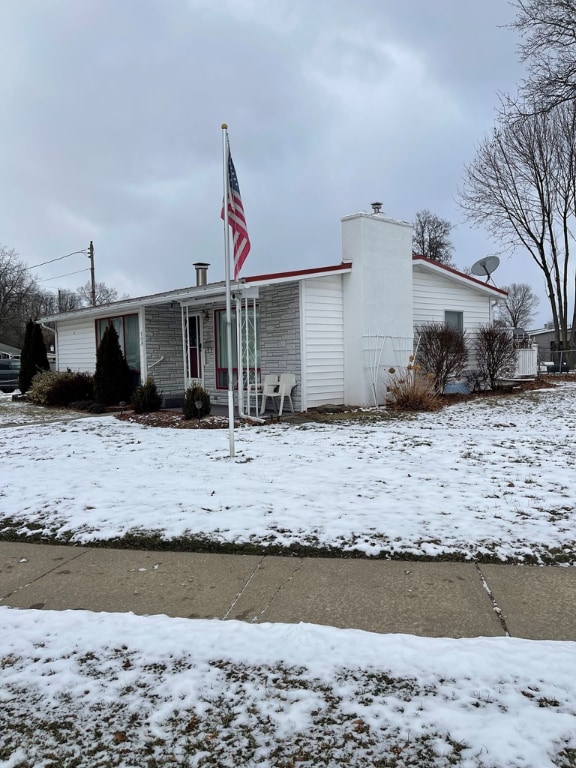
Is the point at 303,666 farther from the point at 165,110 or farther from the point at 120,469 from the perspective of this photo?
the point at 165,110

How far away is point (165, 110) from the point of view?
45.9ft

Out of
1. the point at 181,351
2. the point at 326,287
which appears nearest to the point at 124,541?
the point at 326,287

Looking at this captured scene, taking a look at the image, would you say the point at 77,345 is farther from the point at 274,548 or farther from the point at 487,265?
the point at 274,548

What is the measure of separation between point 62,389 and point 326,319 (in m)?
7.34

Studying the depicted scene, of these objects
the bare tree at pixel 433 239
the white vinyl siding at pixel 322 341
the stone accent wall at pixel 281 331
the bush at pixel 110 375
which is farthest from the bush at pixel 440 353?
the bare tree at pixel 433 239

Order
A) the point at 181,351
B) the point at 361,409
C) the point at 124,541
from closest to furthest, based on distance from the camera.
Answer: the point at 124,541
the point at 361,409
the point at 181,351

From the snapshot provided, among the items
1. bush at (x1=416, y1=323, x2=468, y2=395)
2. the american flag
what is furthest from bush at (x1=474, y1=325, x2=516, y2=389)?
the american flag

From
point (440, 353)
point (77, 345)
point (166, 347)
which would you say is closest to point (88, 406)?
point (166, 347)

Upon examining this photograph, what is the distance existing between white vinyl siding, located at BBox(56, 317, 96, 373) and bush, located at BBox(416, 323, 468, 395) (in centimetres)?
1038

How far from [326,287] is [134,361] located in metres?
6.56

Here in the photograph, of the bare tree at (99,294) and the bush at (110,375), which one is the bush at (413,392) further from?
the bare tree at (99,294)

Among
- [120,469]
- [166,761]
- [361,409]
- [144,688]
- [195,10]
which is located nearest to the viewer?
[166,761]

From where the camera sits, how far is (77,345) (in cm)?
1880

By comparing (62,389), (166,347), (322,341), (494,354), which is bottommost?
(62,389)
